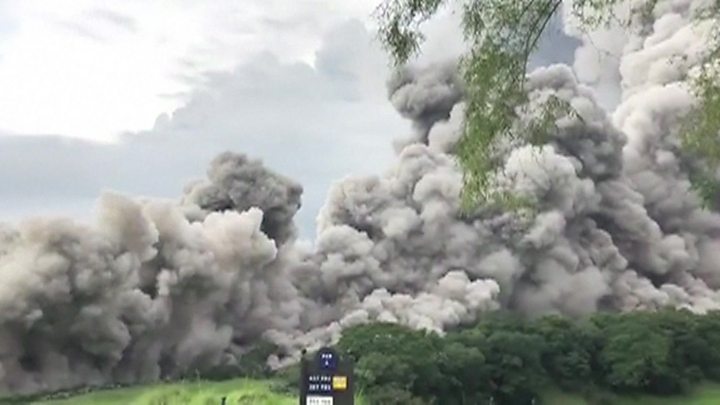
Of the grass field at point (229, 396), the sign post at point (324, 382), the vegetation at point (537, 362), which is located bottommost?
the sign post at point (324, 382)

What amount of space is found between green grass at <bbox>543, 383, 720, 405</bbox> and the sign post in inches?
724

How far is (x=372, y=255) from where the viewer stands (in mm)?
28844

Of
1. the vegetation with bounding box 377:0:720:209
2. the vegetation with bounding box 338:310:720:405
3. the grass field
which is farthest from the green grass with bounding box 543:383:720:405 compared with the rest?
the vegetation with bounding box 377:0:720:209

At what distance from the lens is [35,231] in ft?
71.3

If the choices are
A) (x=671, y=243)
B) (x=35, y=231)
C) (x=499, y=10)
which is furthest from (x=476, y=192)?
(x=671, y=243)

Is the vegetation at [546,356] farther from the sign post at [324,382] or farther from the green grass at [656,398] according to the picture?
the sign post at [324,382]

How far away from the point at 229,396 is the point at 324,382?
369 centimetres

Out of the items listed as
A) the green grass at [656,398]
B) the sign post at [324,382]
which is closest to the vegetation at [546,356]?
the green grass at [656,398]

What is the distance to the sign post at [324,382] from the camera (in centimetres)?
632

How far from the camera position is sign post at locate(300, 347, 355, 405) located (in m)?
6.32

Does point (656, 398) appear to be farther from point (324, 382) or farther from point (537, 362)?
point (324, 382)

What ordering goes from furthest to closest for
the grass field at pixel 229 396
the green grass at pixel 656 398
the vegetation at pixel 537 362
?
1. the green grass at pixel 656 398
2. the vegetation at pixel 537 362
3. the grass field at pixel 229 396

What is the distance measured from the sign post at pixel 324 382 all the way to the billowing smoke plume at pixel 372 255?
1315 centimetres

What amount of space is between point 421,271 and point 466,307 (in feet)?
7.23
